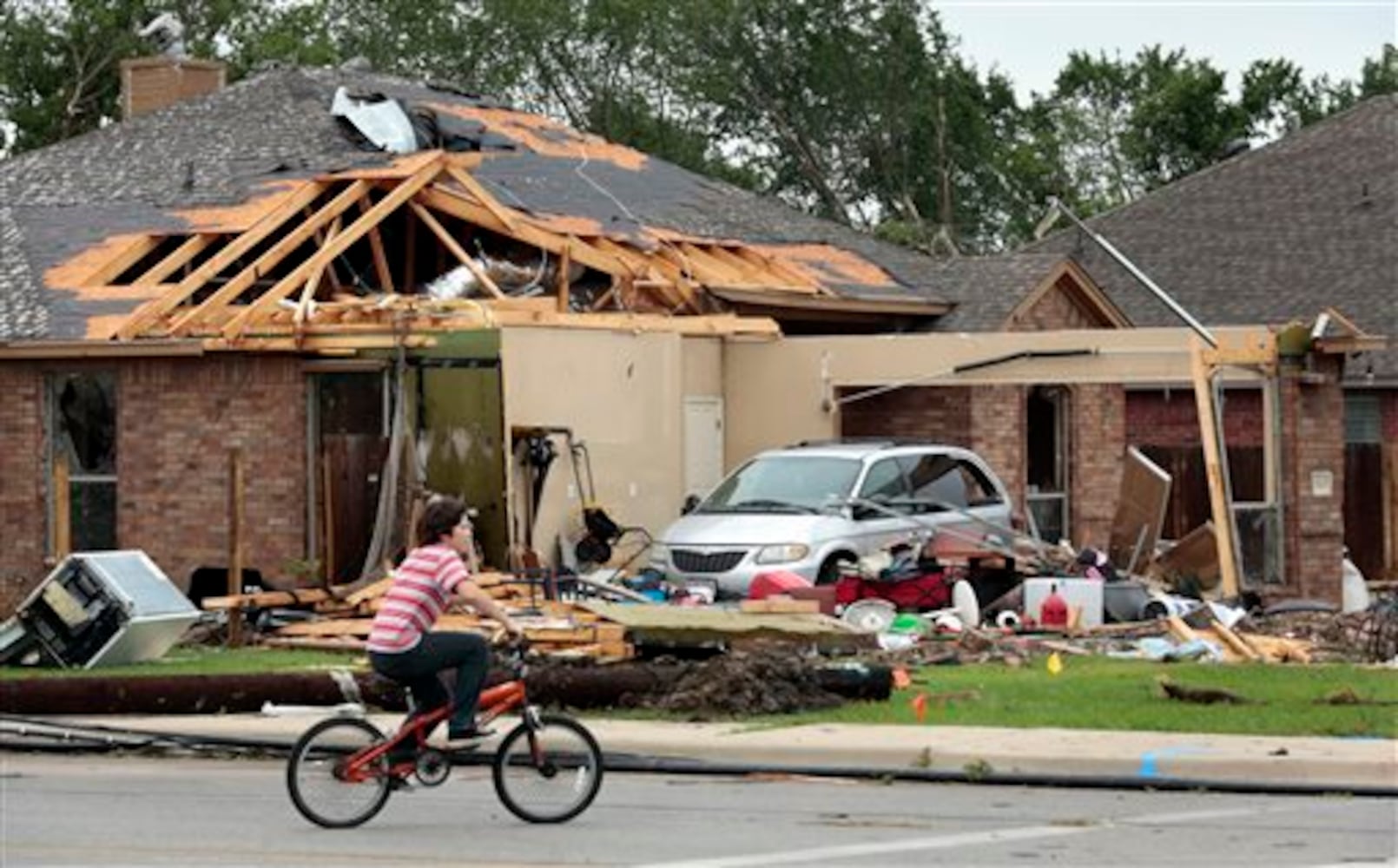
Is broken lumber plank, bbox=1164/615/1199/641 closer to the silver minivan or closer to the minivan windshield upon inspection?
the silver minivan

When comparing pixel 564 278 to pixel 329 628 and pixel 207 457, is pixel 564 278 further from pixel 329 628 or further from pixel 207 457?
pixel 329 628

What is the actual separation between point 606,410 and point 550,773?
15555 mm

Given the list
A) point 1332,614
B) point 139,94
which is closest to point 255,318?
point 1332,614

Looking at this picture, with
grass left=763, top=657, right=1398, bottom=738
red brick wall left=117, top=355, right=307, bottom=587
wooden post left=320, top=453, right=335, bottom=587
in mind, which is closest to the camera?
grass left=763, top=657, right=1398, bottom=738

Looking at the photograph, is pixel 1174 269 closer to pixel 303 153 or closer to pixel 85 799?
pixel 303 153

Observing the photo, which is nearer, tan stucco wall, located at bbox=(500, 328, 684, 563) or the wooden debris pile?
the wooden debris pile

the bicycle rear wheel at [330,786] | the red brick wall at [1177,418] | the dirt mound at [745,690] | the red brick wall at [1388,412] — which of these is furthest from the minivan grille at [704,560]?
the red brick wall at [1388,412]

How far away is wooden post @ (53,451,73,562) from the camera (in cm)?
2969

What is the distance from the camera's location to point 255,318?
29.4 meters

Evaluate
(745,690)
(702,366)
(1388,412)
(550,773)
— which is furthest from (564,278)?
(550,773)

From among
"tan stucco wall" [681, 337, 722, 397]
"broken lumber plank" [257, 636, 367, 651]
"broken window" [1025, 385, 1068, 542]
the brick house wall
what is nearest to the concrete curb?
"broken lumber plank" [257, 636, 367, 651]

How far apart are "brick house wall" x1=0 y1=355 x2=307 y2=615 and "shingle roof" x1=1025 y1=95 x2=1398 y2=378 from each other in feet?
58.2

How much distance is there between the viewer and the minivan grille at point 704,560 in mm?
27531

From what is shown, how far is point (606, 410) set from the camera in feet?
100
